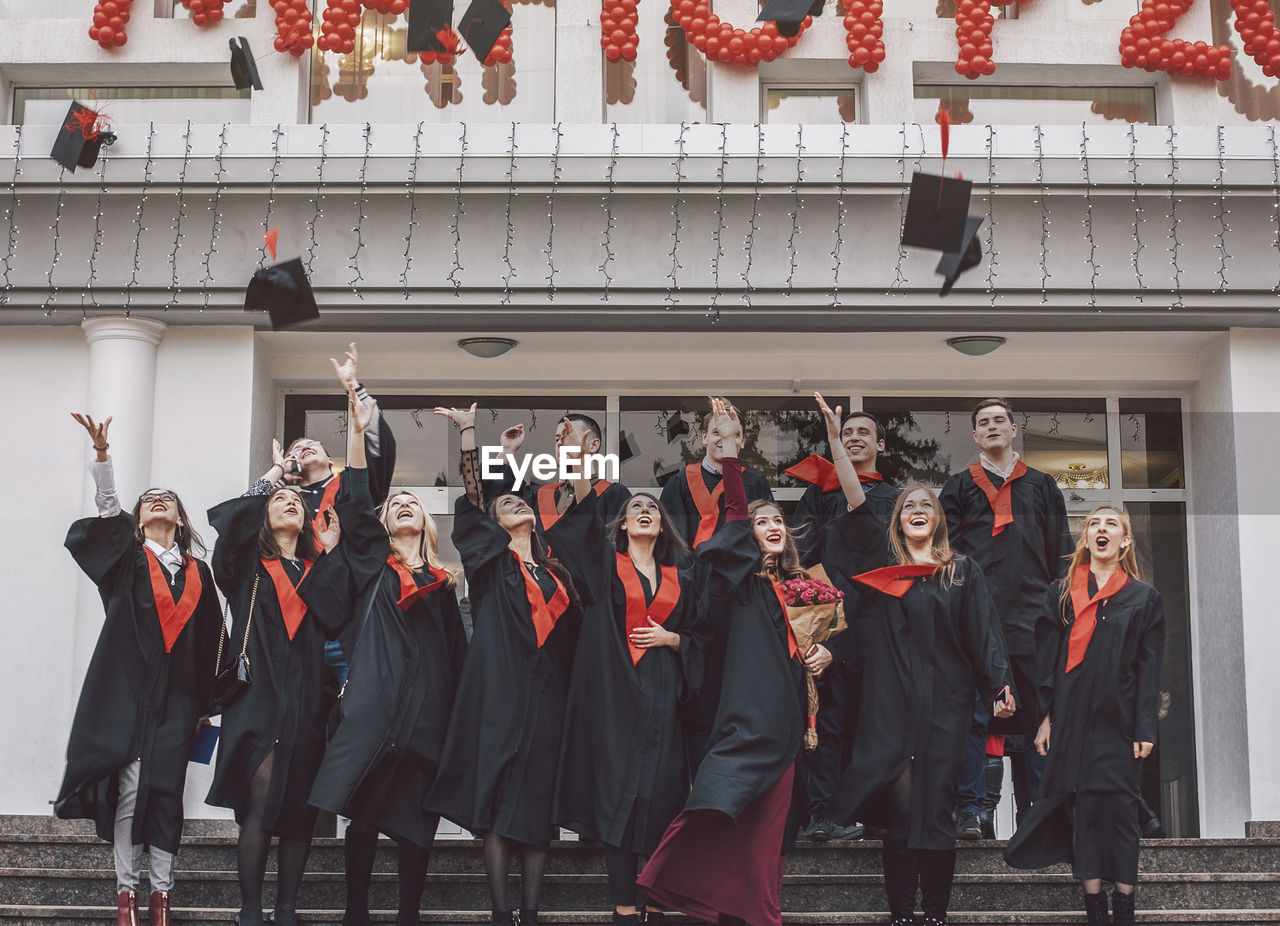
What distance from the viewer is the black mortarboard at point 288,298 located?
21.8 ft

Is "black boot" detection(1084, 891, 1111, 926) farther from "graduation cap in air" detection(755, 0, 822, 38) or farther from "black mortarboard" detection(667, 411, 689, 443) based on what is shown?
"graduation cap in air" detection(755, 0, 822, 38)

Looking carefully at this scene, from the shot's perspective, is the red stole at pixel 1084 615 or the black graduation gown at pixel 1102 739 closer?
the black graduation gown at pixel 1102 739

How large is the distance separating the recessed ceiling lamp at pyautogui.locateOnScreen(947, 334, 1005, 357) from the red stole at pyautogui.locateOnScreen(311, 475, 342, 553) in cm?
379

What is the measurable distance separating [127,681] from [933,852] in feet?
10.5

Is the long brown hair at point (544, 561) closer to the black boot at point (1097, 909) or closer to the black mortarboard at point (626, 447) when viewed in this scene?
the black boot at point (1097, 909)

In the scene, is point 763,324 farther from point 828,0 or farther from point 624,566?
point 624,566

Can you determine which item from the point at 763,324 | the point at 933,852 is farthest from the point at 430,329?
the point at 933,852

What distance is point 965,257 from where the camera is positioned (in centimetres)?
698

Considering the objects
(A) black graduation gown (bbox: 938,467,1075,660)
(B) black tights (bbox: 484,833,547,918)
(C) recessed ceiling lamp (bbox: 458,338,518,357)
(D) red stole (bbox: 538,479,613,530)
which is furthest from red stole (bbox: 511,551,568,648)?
(C) recessed ceiling lamp (bbox: 458,338,518,357)

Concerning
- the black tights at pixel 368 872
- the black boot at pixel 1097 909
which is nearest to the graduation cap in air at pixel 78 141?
the black tights at pixel 368 872

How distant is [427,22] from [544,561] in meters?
3.41

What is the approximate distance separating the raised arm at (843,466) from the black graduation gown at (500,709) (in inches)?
55.1

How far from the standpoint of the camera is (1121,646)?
18.1 ft

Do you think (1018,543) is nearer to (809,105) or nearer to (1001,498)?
(1001,498)
